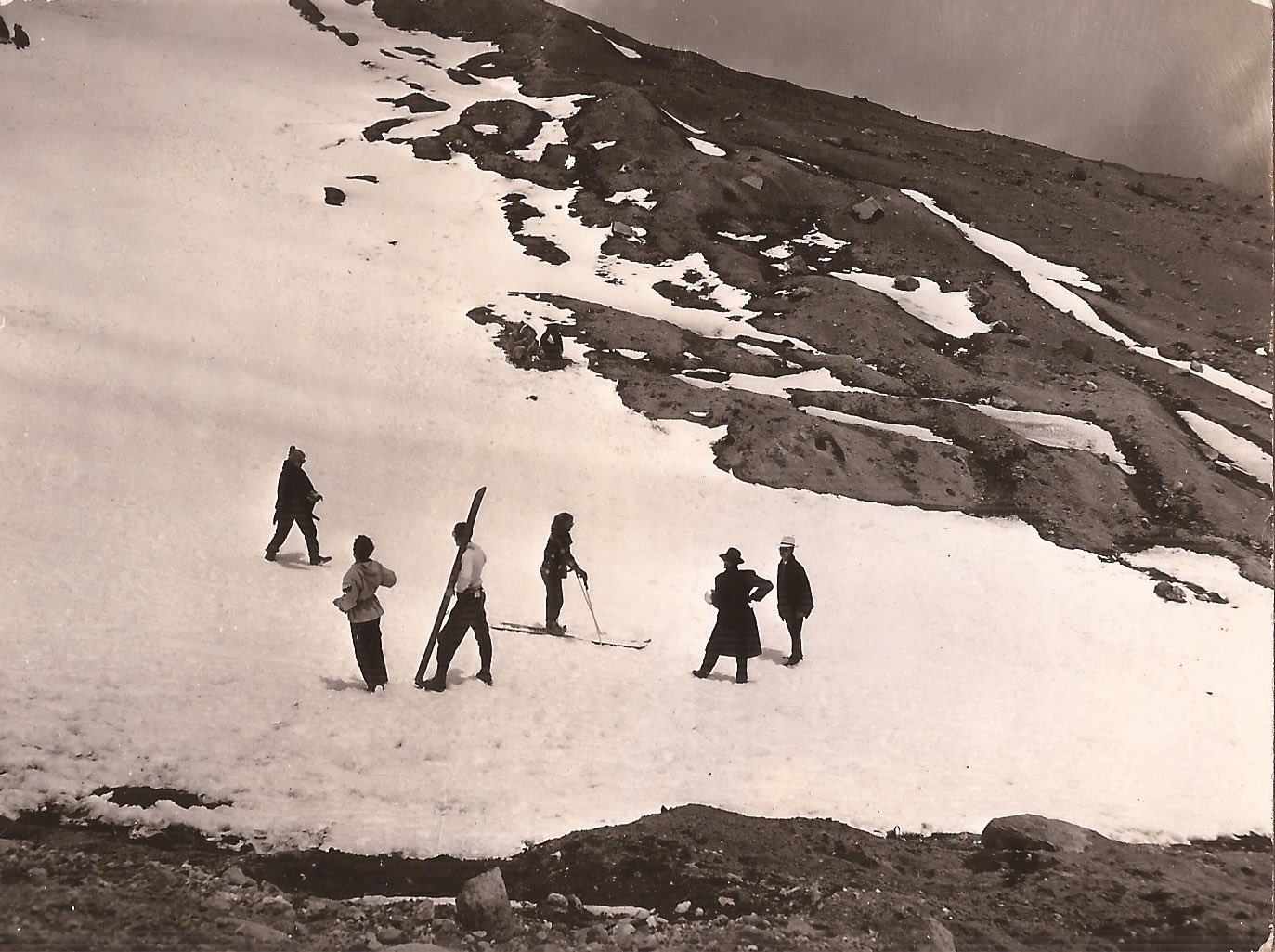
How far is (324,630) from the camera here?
433 inches

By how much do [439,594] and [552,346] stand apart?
13093mm

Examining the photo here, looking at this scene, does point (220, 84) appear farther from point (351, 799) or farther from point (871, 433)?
point (351, 799)

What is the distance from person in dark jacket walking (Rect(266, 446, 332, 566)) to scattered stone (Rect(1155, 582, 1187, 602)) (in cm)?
1632

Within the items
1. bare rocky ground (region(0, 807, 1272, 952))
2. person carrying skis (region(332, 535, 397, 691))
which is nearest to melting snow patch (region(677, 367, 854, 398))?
person carrying skis (region(332, 535, 397, 691))

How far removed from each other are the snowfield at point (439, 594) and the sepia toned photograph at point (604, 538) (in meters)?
0.09

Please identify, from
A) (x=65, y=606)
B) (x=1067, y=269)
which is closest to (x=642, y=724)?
(x=65, y=606)

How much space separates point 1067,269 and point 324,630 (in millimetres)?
38334

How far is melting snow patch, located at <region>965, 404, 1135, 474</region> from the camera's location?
2312 centimetres

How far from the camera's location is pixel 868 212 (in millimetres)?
38219

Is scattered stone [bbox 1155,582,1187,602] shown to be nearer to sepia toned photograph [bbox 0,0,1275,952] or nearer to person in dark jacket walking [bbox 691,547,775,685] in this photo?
sepia toned photograph [bbox 0,0,1275,952]

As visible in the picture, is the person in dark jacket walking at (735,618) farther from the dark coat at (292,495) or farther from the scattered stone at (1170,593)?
the scattered stone at (1170,593)

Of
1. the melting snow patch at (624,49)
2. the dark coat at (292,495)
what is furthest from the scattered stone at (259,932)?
the melting snow patch at (624,49)

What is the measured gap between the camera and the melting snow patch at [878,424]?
23.3m

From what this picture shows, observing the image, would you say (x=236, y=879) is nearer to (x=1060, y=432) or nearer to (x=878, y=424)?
(x=878, y=424)
